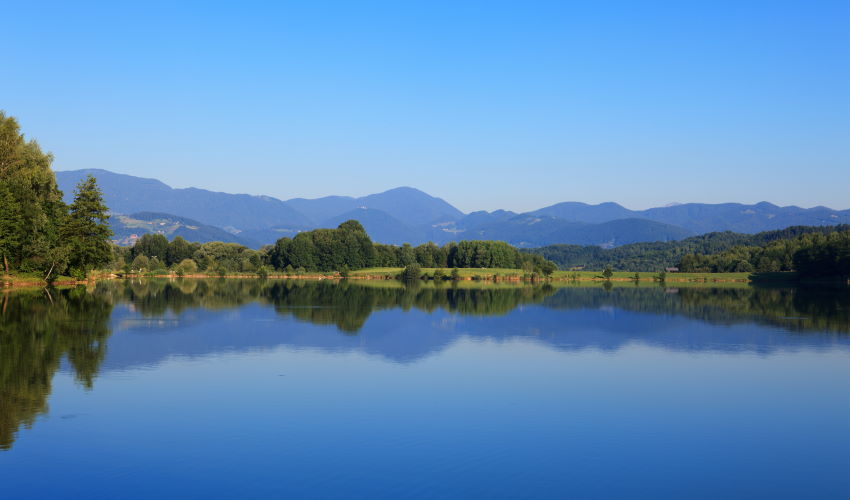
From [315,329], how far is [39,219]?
1917 inches

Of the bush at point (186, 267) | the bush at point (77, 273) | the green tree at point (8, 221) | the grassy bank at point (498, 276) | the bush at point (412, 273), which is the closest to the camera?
the green tree at point (8, 221)

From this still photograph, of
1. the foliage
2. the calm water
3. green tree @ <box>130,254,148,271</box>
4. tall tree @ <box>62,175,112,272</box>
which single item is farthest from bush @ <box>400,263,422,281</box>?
the calm water

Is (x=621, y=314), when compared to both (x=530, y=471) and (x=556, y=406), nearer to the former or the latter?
(x=556, y=406)

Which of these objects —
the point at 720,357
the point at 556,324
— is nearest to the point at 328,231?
the point at 556,324

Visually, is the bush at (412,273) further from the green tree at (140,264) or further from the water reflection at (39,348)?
the water reflection at (39,348)

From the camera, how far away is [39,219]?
7794 centimetres

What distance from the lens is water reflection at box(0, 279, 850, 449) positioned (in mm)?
30752

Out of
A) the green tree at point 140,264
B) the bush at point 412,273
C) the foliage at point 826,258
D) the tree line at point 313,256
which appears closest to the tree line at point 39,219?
the green tree at point 140,264

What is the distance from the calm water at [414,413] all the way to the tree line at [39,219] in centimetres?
3838

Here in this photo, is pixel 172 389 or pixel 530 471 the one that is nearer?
pixel 530 471

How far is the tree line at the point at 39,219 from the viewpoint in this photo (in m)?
77.3

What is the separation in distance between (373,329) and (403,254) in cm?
14196

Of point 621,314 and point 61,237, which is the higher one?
point 61,237

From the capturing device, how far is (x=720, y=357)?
36.0 meters
